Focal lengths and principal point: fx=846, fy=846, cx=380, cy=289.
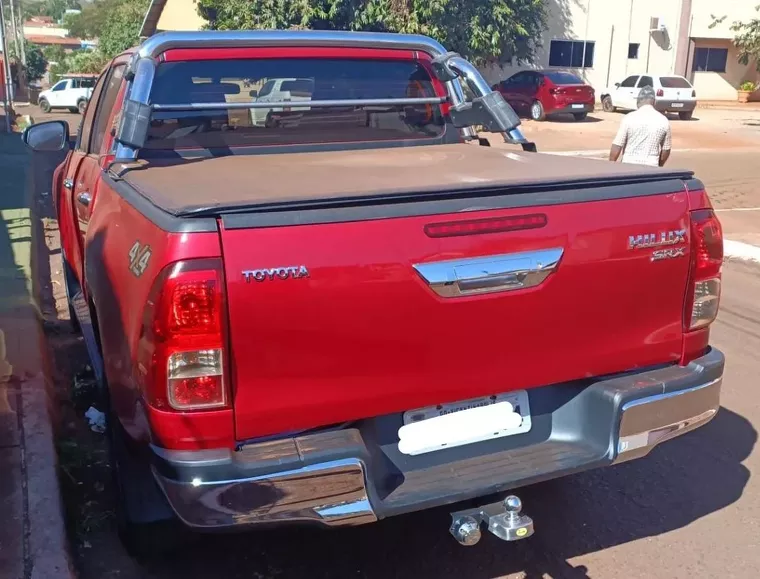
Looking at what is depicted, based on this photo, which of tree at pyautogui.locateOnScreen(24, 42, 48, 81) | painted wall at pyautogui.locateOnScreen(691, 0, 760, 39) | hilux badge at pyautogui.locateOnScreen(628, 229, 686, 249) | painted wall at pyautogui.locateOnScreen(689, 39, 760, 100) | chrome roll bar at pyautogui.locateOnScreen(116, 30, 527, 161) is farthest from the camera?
tree at pyautogui.locateOnScreen(24, 42, 48, 81)

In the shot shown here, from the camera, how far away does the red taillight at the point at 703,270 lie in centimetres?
321

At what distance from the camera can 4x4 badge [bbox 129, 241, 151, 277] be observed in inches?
106

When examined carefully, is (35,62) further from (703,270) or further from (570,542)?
(703,270)

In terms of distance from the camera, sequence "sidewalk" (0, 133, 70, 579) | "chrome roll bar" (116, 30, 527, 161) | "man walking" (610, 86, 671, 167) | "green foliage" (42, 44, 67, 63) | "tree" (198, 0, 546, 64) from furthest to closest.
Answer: "green foliage" (42, 44, 67, 63) < "tree" (198, 0, 546, 64) < "man walking" (610, 86, 671, 167) < "chrome roll bar" (116, 30, 527, 161) < "sidewalk" (0, 133, 70, 579)

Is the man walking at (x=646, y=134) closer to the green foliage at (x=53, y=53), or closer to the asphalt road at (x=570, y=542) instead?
the asphalt road at (x=570, y=542)

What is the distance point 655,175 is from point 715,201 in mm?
11004

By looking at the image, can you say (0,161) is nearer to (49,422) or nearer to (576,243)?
(49,422)

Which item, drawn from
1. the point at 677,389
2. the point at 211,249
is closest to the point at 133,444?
the point at 211,249

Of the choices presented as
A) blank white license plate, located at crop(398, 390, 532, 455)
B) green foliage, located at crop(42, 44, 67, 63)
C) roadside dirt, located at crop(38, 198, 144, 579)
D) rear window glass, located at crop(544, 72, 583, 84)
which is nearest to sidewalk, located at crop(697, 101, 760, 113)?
rear window glass, located at crop(544, 72, 583, 84)

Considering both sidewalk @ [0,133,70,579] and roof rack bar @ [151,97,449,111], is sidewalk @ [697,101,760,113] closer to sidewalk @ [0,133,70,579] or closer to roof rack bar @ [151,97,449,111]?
roof rack bar @ [151,97,449,111]

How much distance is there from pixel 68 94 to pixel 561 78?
893 inches

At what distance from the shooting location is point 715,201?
13250 millimetres

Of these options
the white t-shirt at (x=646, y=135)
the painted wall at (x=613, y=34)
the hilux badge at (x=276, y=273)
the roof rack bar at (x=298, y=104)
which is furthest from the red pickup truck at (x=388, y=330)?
the painted wall at (x=613, y=34)

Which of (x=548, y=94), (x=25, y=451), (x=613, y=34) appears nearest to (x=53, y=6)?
(x=613, y=34)
